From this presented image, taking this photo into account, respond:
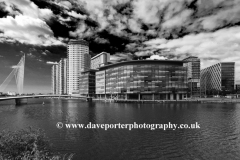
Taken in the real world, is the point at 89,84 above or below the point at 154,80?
below

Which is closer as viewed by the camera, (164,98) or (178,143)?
(178,143)

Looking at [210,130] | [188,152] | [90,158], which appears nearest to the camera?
[90,158]

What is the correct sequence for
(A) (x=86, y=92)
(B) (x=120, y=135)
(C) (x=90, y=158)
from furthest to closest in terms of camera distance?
1. (A) (x=86, y=92)
2. (B) (x=120, y=135)
3. (C) (x=90, y=158)

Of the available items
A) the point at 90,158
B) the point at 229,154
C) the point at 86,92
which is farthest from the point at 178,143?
the point at 86,92

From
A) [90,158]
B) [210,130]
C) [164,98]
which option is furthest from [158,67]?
[90,158]

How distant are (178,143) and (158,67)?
11530 centimetres

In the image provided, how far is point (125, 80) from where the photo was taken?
14600 centimetres

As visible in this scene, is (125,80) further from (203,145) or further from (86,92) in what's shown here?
(203,145)

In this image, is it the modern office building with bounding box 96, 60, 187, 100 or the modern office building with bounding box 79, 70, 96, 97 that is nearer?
the modern office building with bounding box 96, 60, 187, 100

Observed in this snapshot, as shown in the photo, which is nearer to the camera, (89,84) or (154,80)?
(154,80)

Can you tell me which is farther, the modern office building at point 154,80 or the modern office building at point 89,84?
the modern office building at point 89,84

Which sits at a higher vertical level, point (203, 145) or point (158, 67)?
point (158, 67)

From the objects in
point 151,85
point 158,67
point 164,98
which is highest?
point 158,67

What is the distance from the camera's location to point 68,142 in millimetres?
29781
